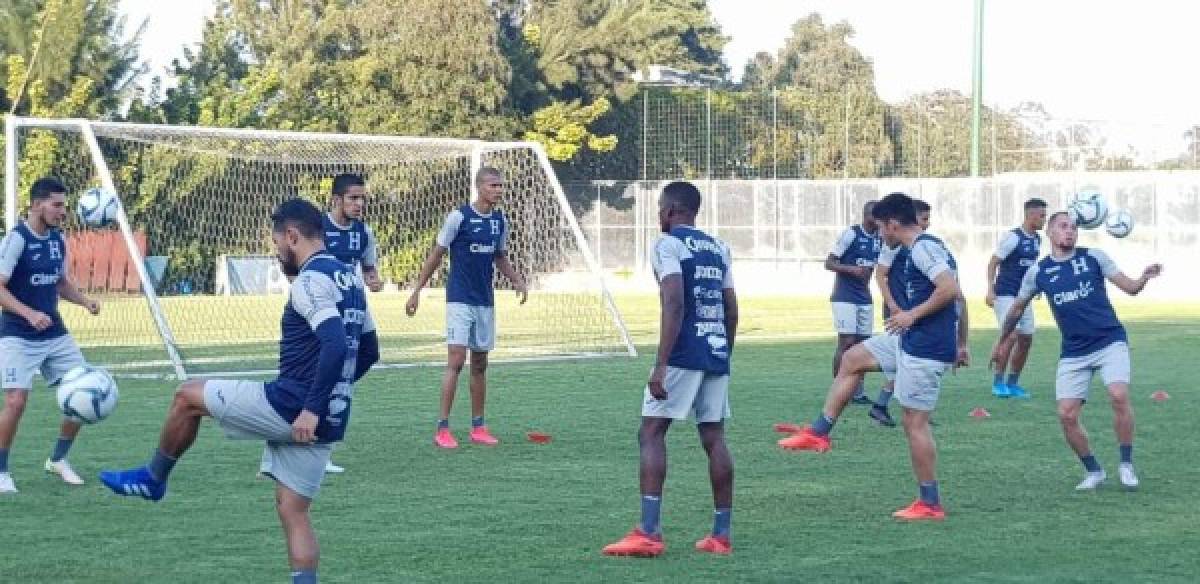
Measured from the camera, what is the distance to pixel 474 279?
551 inches

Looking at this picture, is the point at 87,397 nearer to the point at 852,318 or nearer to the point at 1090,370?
the point at 1090,370

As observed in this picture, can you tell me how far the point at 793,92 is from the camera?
52.9 metres

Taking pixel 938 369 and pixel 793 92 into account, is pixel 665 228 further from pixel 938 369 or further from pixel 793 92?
Answer: pixel 793 92

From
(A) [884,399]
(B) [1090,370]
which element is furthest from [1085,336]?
(A) [884,399]

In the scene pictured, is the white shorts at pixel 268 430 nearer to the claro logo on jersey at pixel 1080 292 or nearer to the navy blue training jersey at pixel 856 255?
the claro logo on jersey at pixel 1080 292

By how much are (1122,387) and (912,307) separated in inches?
67.5

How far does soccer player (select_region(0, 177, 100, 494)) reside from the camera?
11.0m

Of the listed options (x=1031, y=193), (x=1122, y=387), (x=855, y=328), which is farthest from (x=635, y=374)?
(x=1031, y=193)

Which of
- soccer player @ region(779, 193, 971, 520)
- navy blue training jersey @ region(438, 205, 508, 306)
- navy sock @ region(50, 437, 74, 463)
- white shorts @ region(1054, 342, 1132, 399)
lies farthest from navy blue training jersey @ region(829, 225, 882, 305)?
navy sock @ region(50, 437, 74, 463)

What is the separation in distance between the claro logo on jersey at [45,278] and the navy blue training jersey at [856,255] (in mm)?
7714

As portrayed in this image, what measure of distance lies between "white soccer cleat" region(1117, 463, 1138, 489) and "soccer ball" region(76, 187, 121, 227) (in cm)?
796

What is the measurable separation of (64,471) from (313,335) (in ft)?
16.2

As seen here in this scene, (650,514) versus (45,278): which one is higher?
(45,278)

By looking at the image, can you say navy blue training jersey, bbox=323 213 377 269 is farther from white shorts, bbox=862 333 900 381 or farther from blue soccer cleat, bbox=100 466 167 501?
blue soccer cleat, bbox=100 466 167 501
